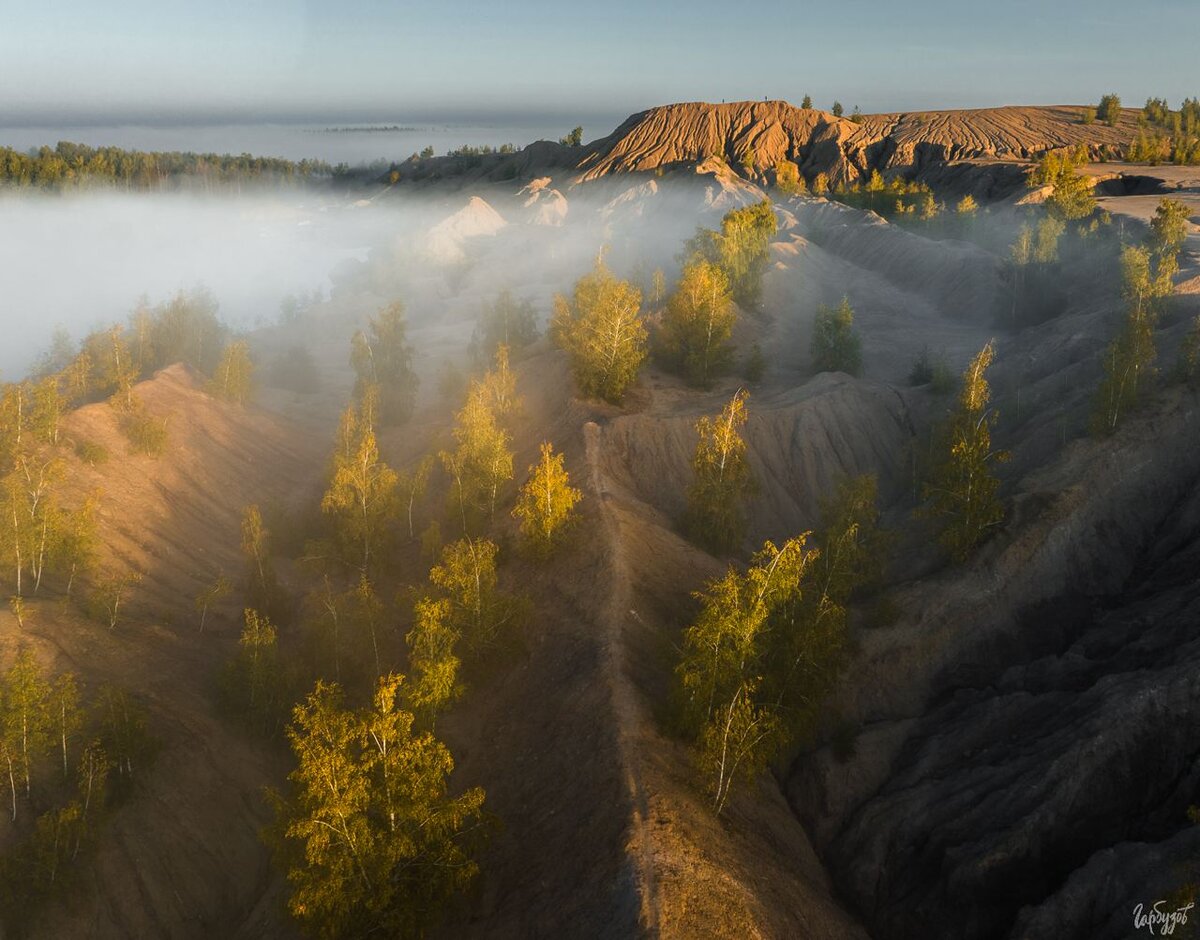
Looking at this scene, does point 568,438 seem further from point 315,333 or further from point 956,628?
point 315,333

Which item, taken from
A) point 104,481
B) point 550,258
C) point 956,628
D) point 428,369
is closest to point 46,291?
point 550,258

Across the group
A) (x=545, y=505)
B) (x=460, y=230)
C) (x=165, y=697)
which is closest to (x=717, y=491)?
(x=545, y=505)

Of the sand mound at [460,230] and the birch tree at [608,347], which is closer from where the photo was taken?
the birch tree at [608,347]

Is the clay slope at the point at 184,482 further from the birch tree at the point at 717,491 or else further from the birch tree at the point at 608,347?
the birch tree at the point at 717,491

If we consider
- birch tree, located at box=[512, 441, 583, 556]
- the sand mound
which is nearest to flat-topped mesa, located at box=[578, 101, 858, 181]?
the sand mound

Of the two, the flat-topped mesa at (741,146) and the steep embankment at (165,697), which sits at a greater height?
the flat-topped mesa at (741,146)

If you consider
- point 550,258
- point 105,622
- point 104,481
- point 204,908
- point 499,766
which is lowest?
point 204,908

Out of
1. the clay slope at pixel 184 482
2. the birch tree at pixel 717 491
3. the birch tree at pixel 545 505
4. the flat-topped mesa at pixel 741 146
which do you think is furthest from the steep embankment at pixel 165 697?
the flat-topped mesa at pixel 741 146
